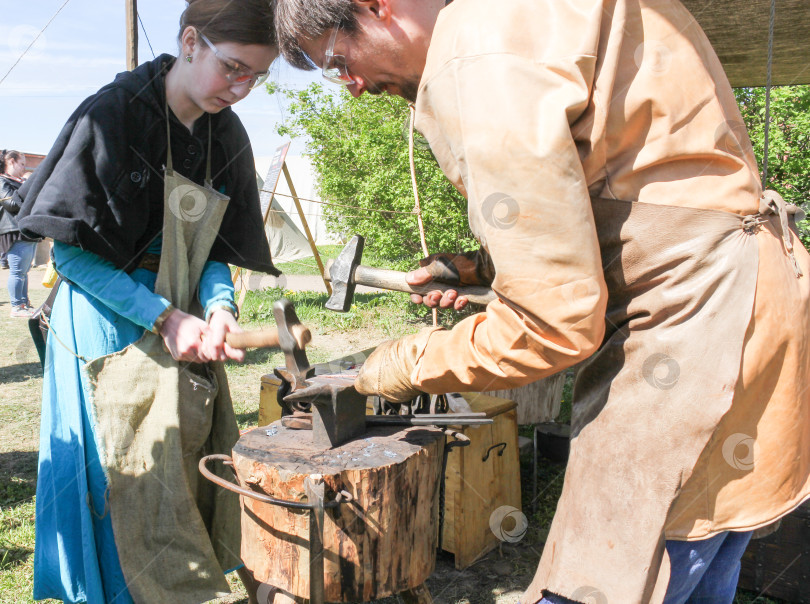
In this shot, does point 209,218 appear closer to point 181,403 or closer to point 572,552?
point 181,403

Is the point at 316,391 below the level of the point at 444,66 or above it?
below

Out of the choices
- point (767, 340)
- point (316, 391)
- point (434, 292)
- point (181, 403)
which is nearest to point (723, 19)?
point (434, 292)

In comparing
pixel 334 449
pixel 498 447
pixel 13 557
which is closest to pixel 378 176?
pixel 498 447

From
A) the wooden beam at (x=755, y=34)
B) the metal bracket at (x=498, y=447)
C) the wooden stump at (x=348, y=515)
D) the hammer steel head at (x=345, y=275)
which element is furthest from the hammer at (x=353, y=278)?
the wooden beam at (x=755, y=34)

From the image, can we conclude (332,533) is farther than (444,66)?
Yes

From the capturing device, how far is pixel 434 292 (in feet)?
7.04

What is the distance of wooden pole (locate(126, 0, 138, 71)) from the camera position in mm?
4613

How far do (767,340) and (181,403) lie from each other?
1.92 metres

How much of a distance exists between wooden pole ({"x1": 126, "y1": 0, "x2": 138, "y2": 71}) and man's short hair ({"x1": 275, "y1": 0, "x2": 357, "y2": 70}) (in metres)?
3.76

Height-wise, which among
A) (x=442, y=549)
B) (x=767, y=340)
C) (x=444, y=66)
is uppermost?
(x=444, y=66)

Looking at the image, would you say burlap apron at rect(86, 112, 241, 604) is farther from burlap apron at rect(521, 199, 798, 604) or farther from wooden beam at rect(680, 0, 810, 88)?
wooden beam at rect(680, 0, 810, 88)

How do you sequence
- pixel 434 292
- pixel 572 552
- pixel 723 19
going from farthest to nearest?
pixel 723 19
pixel 434 292
pixel 572 552

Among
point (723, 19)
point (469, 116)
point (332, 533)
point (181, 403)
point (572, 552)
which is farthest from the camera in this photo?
point (723, 19)

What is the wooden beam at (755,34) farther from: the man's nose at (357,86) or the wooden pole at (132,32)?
the wooden pole at (132,32)
